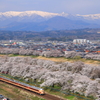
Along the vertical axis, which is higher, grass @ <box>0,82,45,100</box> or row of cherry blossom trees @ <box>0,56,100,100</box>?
row of cherry blossom trees @ <box>0,56,100,100</box>

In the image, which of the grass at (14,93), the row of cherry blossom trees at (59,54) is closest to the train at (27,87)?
the grass at (14,93)

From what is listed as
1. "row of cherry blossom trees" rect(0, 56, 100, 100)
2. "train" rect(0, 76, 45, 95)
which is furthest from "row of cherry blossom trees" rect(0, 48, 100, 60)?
"train" rect(0, 76, 45, 95)

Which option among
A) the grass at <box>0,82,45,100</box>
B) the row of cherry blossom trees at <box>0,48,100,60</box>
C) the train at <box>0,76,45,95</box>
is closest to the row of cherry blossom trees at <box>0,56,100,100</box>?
the train at <box>0,76,45,95</box>

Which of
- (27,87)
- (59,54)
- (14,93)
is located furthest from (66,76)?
(59,54)

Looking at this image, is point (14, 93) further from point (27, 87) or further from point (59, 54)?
point (59, 54)

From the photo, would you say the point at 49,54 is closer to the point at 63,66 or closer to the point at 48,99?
the point at 63,66

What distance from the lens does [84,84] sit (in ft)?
95.6

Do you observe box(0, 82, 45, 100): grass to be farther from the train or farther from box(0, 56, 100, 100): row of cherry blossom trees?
box(0, 56, 100, 100): row of cherry blossom trees

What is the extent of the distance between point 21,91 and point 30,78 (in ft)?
26.2

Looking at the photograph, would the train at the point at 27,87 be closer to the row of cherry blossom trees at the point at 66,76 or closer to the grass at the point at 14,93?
the grass at the point at 14,93

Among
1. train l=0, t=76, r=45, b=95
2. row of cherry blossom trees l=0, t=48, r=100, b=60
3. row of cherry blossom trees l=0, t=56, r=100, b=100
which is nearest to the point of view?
A: row of cherry blossom trees l=0, t=56, r=100, b=100

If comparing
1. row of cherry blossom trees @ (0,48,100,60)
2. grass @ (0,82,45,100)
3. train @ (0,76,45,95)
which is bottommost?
grass @ (0,82,45,100)

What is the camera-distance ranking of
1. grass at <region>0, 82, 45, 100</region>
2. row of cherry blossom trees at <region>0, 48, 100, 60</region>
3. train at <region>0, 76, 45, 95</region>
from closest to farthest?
grass at <region>0, 82, 45, 100</region> → train at <region>0, 76, 45, 95</region> → row of cherry blossom trees at <region>0, 48, 100, 60</region>

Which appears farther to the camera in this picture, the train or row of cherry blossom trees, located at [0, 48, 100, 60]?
row of cherry blossom trees, located at [0, 48, 100, 60]
